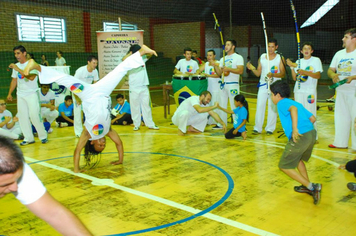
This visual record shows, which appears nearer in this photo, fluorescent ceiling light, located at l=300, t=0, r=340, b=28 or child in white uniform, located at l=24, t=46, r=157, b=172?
child in white uniform, located at l=24, t=46, r=157, b=172

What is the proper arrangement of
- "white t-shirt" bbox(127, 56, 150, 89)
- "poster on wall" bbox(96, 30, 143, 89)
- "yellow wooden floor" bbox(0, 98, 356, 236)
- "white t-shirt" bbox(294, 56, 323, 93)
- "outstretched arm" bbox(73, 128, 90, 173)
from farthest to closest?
"poster on wall" bbox(96, 30, 143, 89), "white t-shirt" bbox(127, 56, 150, 89), "white t-shirt" bbox(294, 56, 323, 93), "outstretched arm" bbox(73, 128, 90, 173), "yellow wooden floor" bbox(0, 98, 356, 236)

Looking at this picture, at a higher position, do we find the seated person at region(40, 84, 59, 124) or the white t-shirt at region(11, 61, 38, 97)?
the white t-shirt at region(11, 61, 38, 97)

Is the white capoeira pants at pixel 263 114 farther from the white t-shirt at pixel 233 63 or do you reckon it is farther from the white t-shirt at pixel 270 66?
the white t-shirt at pixel 233 63

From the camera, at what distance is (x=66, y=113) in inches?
374

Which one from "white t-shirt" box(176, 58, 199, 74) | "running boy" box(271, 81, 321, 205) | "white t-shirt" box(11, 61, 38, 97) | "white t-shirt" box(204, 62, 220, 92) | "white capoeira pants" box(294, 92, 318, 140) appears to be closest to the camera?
"running boy" box(271, 81, 321, 205)

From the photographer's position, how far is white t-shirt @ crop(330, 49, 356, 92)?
20.4 feet

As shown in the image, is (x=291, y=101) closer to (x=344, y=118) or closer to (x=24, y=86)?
(x=344, y=118)

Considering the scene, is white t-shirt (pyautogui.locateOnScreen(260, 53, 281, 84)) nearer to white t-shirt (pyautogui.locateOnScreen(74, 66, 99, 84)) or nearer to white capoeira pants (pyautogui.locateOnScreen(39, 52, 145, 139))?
white capoeira pants (pyautogui.locateOnScreen(39, 52, 145, 139))

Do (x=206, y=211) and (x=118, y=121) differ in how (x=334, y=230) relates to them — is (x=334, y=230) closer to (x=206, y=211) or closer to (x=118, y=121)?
(x=206, y=211)

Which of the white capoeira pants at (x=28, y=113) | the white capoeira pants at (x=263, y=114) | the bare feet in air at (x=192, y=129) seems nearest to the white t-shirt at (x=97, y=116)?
the white capoeira pants at (x=28, y=113)

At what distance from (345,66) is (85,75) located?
5.36 m

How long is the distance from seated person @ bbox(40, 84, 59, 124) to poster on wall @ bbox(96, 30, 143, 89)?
2180 mm

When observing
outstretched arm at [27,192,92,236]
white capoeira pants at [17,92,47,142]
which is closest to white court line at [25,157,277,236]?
white capoeira pants at [17,92,47,142]

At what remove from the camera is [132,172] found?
547 centimetres
